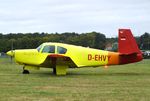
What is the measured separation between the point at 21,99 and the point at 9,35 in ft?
355

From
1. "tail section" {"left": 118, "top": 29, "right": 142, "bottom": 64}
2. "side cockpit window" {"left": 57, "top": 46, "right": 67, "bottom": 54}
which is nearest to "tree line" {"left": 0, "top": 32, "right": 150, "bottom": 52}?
"tail section" {"left": 118, "top": 29, "right": 142, "bottom": 64}

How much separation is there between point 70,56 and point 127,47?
3.31 meters

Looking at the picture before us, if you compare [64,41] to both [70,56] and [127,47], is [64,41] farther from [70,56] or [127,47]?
[70,56]

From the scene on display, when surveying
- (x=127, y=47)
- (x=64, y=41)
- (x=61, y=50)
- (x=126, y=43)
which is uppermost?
(x=64, y=41)

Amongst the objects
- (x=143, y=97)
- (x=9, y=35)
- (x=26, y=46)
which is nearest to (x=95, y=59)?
(x=143, y=97)

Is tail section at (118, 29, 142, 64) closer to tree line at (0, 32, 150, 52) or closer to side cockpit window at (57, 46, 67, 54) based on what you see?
side cockpit window at (57, 46, 67, 54)

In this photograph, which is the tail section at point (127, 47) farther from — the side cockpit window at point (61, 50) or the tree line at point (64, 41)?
the tree line at point (64, 41)

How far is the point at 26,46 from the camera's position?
9050 cm

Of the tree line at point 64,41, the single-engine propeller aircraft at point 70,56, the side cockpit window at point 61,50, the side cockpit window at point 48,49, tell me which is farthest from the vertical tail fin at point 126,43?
the tree line at point 64,41

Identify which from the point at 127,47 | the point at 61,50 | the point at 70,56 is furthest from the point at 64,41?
the point at 61,50

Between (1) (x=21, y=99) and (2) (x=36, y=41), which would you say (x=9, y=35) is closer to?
(2) (x=36, y=41)

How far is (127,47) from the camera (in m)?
24.2

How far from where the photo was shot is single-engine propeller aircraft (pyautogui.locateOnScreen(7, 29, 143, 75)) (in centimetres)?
2344

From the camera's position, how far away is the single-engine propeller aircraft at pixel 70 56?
23.4 meters
